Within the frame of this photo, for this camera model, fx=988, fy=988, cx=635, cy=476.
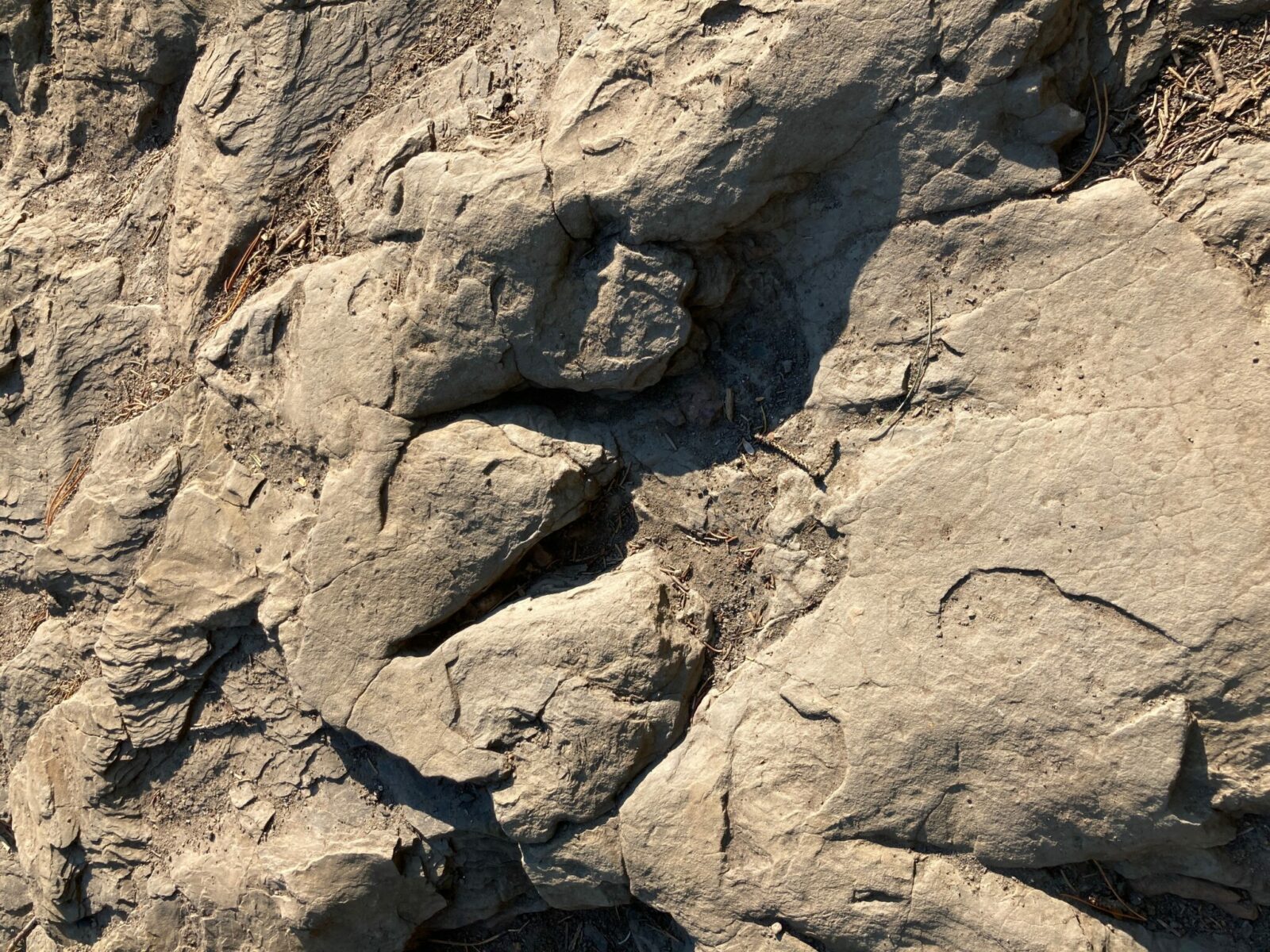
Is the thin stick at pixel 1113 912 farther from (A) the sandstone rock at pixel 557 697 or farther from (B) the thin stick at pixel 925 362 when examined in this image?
(B) the thin stick at pixel 925 362

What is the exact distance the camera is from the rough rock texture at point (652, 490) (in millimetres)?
3021

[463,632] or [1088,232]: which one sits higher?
[1088,232]

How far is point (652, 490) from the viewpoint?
3.90 m

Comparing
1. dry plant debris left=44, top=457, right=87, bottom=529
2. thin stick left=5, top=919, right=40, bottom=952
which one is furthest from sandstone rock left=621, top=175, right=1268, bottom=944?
thin stick left=5, top=919, right=40, bottom=952

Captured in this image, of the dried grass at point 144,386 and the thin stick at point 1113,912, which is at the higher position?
the dried grass at point 144,386

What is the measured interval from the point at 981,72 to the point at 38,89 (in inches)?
193

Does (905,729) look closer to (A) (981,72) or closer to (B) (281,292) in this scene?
(A) (981,72)

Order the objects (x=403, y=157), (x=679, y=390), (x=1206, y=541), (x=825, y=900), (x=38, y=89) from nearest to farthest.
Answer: (x=1206, y=541), (x=825, y=900), (x=679, y=390), (x=403, y=157), (x=38, y=89)

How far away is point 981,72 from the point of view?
313 centimetres

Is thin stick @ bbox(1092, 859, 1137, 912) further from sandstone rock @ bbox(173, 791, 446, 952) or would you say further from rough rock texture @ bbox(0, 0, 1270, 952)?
sandstone rock @ bbox(173, 791, 446, 952)

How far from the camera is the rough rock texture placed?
9.91 feet

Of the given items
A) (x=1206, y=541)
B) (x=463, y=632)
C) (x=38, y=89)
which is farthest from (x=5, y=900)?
(x=1206, y=541)

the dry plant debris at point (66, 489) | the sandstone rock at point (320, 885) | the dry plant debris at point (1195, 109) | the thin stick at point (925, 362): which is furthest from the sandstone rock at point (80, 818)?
the dry plant debris at point (1195, 109)

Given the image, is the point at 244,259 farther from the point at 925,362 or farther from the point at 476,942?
the point at 476,942
